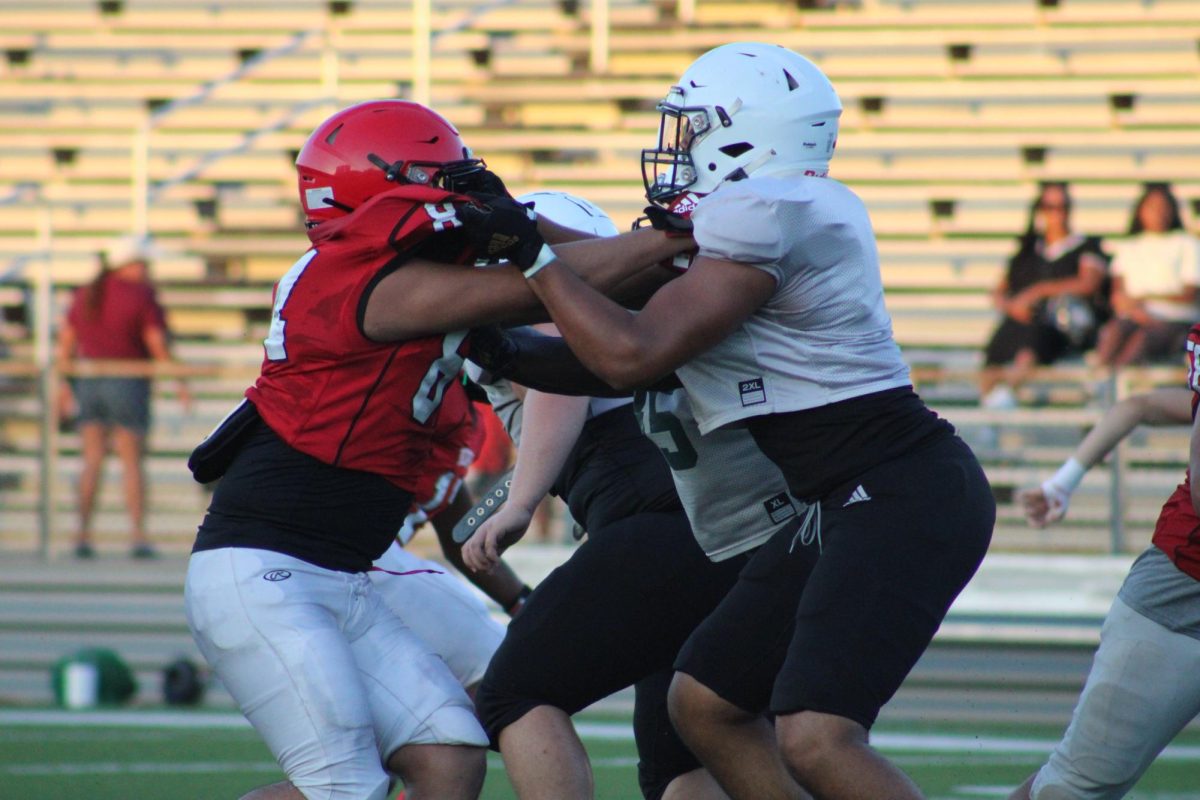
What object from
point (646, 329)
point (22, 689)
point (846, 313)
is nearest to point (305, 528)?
point (646, 329)

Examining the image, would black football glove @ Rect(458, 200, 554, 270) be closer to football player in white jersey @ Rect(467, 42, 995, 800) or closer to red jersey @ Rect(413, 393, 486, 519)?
football player in white jersey @ Rect(467, 42, 995, 800)

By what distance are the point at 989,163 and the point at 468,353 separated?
9.50 m

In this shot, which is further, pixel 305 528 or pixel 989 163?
pixel 989 163

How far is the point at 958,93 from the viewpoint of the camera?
12.8m

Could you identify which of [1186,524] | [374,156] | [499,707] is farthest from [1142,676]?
[374,156]

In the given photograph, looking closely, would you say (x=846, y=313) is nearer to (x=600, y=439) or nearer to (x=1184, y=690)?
(x=600, y=439)

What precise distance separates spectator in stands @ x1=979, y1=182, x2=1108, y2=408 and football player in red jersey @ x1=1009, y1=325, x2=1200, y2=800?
497cm

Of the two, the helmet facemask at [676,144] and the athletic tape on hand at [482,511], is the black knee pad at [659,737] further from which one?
the helmet facemask at [676,144]

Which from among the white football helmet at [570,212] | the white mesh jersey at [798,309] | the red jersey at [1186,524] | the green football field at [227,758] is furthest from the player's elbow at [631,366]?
the green football field at [227,758]

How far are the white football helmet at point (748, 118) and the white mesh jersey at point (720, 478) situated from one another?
49 cm

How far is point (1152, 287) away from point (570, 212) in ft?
19.2

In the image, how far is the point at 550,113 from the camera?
547 inches

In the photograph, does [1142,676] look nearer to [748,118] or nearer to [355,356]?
[748,118]

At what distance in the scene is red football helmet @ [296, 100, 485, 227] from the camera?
141 inches
